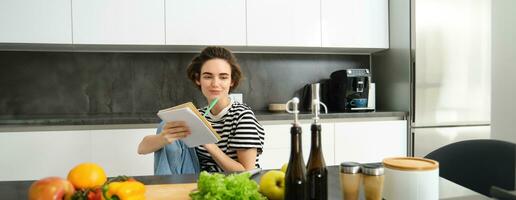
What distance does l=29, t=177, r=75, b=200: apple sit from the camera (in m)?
0.72

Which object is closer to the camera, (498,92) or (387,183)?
(387,183)

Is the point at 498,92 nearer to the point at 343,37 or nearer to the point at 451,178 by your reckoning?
the point at 343,37

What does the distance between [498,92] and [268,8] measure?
1.86 meters

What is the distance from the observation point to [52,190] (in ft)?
2.38

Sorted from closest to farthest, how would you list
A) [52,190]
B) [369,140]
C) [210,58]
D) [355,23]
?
[52,190] < [210,58] < [369,140] < [355,23]

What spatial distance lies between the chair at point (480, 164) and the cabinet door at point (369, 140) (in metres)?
1.12

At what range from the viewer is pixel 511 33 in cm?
274

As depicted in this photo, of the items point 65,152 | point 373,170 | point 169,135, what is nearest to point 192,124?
point 169,135

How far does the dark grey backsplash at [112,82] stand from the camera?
255cm

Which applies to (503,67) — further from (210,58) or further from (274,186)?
(274,186)

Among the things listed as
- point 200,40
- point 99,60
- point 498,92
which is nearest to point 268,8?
point 200,40

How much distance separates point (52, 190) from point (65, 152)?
60.6 inches

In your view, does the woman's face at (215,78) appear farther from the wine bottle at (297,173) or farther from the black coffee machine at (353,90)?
the black coffee machine at (353,90)

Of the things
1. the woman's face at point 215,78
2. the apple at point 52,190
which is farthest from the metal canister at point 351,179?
the woman's face at point 215,78
